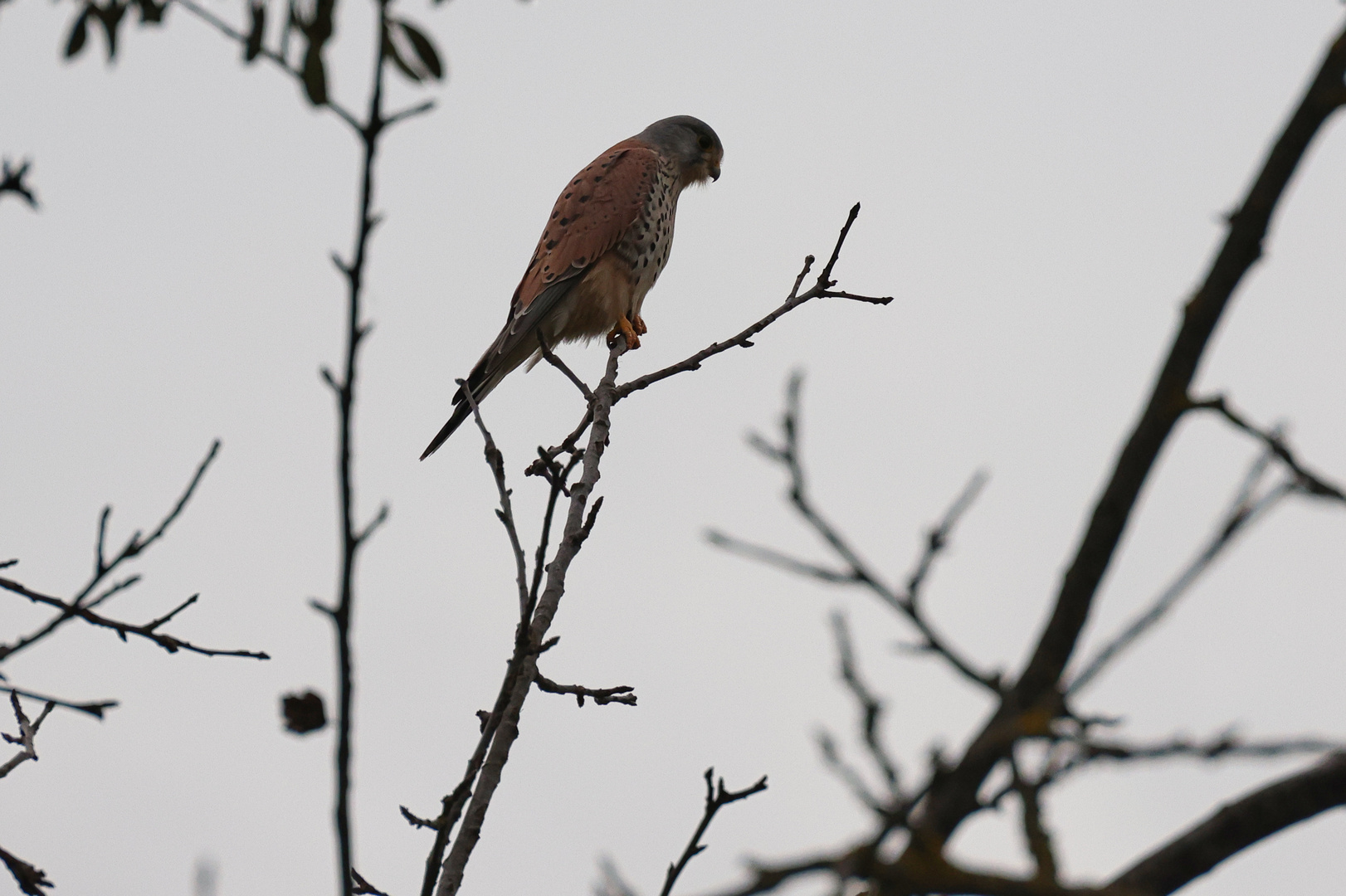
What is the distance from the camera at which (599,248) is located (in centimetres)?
507

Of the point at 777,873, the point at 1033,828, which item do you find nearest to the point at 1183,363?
the point at 1033,828

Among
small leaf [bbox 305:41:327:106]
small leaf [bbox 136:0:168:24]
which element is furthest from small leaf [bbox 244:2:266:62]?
small leaf [bbox 136:0:168:24]

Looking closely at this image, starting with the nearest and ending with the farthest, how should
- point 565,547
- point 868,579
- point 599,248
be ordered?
point 868,579, point 565,547, point 599,248

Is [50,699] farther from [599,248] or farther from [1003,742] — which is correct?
[599,248]

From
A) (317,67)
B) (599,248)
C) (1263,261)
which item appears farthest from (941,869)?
(599,248)

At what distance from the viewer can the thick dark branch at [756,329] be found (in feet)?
9.69

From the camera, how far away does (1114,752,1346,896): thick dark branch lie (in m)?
1.08

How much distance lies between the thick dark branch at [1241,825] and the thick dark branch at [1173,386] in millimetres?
249

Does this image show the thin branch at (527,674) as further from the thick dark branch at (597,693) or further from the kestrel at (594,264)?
the kestrel at (594,264)

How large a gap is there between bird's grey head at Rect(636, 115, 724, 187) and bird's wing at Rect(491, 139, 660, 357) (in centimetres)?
28

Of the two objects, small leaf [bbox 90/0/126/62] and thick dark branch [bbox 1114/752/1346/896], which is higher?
small leaf [bbox 90/0/126/62]

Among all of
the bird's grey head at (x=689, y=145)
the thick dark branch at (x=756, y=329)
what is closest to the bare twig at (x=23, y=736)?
the thick dark branch at (x=756, y=329)

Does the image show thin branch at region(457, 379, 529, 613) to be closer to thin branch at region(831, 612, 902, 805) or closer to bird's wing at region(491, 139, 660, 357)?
thin branch at region(831, 612, 902, 805)

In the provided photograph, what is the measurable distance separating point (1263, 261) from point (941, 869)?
0.57m
